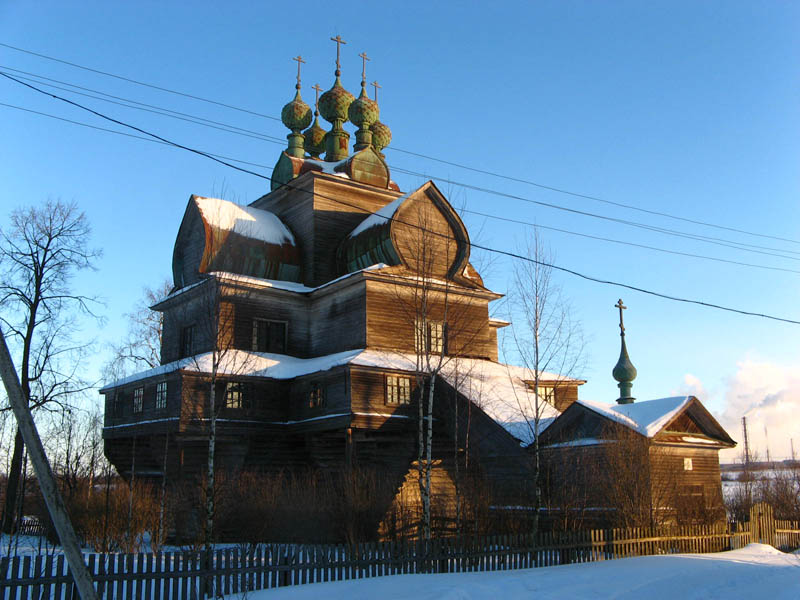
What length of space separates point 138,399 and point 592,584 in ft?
61.7

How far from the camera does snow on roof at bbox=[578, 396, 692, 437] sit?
19.3 metres

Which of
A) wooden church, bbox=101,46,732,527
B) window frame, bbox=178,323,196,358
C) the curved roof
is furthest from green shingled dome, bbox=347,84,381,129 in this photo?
window frame, bbox=178,323,196,358

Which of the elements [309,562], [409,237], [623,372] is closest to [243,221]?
[409,237]

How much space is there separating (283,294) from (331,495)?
1017 centimetres

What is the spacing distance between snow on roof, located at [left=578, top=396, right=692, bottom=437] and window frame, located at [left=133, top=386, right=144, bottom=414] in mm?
15268

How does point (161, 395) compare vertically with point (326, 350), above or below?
below

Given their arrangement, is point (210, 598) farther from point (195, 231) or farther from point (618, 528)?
point (195, 231)

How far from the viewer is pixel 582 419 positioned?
67.5 ft

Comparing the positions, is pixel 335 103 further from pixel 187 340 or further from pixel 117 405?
pixel 117 405

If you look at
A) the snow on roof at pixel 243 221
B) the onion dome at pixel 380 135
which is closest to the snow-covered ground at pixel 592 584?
the snow on roof at pixel 243 221

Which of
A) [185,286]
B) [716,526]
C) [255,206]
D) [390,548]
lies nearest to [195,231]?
[185,286]

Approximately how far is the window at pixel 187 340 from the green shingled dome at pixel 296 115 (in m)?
13.5

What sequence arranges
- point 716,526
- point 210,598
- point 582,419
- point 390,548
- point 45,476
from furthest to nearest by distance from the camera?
point 582,419 < point 716,526 < point 390,548 < point 210,598 < point 45,476

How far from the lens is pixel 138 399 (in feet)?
86.4
